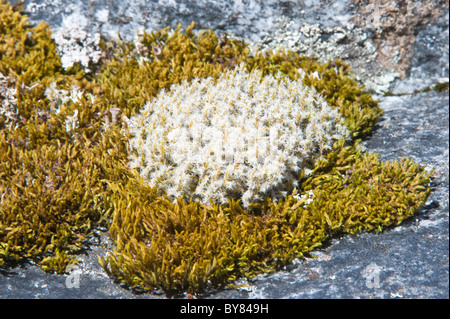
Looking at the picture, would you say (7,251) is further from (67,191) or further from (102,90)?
(102,90)

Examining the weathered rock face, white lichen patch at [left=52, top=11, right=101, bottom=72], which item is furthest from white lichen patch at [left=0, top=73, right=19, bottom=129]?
the weathered rock face

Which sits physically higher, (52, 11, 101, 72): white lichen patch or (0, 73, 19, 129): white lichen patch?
(52, 11, 101, 72): white lichen patch

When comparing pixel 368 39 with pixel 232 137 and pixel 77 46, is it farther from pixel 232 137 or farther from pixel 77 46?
pixel 77 46

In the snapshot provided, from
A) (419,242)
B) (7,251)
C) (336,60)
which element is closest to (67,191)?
(7,251)

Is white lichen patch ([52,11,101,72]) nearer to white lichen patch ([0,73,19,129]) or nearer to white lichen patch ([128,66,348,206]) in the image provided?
white lichen patch ([0,73,19,129])
